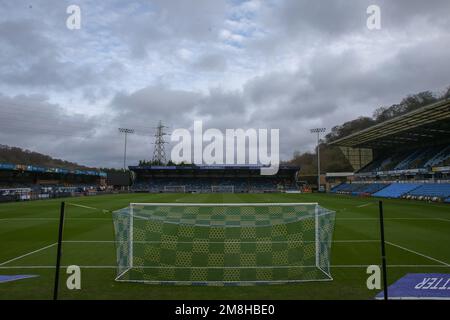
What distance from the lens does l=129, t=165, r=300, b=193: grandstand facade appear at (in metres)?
79.6

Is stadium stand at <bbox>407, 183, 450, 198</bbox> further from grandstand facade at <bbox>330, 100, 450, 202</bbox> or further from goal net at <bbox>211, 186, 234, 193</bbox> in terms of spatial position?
goal net at <bbox>211, 186, 234, 193</bbox>

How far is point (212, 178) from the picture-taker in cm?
8500

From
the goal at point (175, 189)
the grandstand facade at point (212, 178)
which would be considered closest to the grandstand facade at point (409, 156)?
the grandstand facade at point (212, 178)

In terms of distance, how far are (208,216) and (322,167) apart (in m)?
90.8

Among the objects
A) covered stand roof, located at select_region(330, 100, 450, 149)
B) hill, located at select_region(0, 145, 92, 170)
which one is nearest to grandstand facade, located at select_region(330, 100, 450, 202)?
covered stand roof, located at select_region(330, 100, 450, 149)

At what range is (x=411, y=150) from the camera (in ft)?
183

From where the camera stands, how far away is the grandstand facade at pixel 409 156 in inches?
1450

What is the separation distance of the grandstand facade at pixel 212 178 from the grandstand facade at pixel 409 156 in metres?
20.1

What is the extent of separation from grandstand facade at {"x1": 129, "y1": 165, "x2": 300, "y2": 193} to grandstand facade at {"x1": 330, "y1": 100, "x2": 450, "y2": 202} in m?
20.1

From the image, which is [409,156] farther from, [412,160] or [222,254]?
[222,254]

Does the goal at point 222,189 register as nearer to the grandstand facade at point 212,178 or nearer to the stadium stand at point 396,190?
the grandstand facade at point 212,178

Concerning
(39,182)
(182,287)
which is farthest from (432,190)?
(39,182)

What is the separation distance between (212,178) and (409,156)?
153 ft
